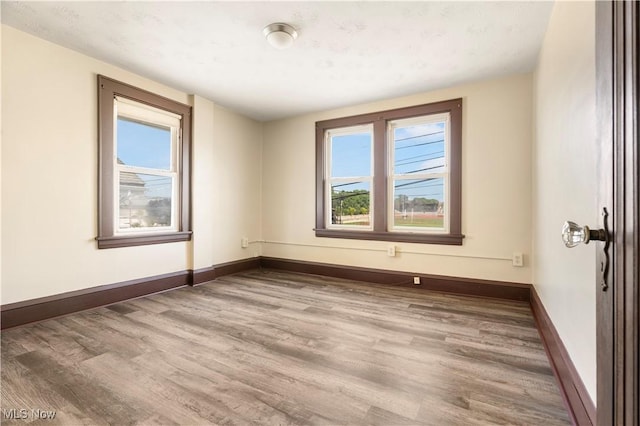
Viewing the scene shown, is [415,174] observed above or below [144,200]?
above

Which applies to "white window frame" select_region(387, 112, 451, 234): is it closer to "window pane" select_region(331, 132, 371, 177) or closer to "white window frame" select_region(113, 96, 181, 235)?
"window pane" select_region(331, 132, 371, 177)

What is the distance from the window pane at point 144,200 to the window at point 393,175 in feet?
6.62

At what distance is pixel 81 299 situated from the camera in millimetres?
2789

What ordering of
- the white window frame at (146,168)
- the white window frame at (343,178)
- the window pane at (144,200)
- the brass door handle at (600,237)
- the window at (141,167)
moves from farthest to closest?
the white window frame at (343,178) < the window pane at (144,200) < the white window frame at (146,168) < the window at (141,167) < the brass door handle at (600,237)

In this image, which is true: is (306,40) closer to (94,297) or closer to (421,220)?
(421,220)

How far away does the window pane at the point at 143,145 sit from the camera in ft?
10.5

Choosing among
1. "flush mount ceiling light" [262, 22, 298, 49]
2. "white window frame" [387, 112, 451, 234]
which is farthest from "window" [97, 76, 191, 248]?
"white window frame" [387, 112, 451, 234]

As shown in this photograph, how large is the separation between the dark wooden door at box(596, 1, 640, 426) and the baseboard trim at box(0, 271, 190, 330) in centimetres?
356

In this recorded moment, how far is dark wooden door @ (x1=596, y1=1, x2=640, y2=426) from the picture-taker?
0.54 m

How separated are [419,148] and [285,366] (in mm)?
3003

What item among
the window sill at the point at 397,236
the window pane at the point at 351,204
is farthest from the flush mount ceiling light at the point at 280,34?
the window sill at the point at 397,236

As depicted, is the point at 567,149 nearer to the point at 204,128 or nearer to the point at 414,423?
the point at 414,423

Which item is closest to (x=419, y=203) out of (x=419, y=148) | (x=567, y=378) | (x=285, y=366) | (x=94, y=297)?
(x=419, y=148)

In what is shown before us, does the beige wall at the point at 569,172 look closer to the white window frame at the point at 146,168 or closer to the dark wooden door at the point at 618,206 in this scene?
the dark wooden door at the point at 618,206
